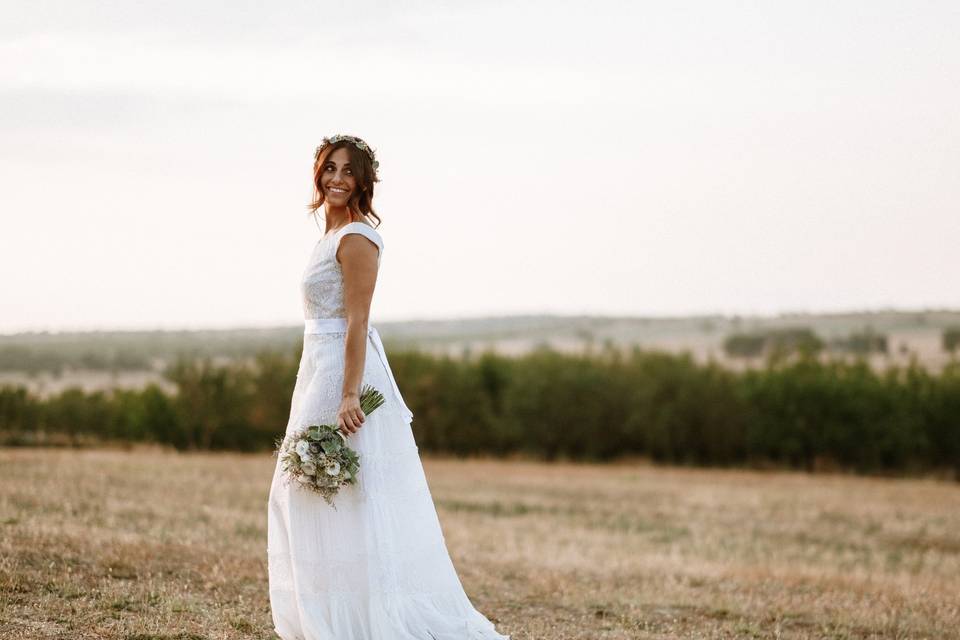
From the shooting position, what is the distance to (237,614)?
27.2ft

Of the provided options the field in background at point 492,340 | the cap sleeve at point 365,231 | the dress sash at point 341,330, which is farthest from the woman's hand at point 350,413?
the field in background at point 492,340

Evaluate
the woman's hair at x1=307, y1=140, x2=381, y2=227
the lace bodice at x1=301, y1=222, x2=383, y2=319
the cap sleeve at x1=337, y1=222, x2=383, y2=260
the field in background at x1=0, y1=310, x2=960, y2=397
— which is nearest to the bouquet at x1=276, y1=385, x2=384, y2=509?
the lace bodice at x1=301, y1=222, x2=383, y2=319

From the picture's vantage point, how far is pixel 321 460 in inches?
248

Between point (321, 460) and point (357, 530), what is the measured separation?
55cm

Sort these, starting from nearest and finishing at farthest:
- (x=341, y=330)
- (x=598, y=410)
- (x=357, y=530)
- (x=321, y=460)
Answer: (x=321, y=460) < (x=357, y=530) < (x=341, y=330) < (x=598, y=410)

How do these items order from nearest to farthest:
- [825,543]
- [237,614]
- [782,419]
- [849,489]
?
[237,614] → [825,543] → [849,489] → [782,419]

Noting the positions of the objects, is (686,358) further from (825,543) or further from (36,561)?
(36,561)

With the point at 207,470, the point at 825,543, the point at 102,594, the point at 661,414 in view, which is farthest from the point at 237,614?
the point at 661,414

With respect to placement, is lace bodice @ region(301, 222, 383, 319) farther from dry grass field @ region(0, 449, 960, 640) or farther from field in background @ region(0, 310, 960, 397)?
field in background @ region(0, 310, 960, 397)

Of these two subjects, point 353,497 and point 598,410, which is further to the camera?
point 598,410

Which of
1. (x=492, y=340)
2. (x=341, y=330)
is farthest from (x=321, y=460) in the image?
(x=492, y=340)

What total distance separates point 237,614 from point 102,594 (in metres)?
1.08

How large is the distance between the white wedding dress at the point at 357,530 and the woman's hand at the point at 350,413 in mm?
136

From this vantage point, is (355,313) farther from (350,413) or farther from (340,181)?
(340,181)
